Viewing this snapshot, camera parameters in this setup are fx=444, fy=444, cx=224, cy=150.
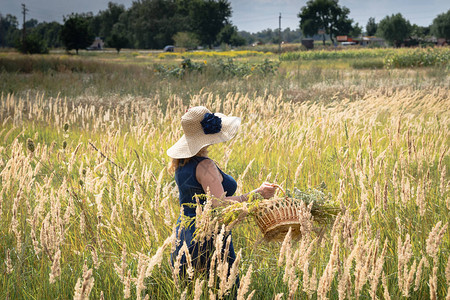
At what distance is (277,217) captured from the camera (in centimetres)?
195

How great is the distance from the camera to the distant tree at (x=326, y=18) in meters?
106

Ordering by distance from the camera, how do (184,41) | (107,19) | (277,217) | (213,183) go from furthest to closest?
(107,19) < (184,41) < (213,183) < (277,217)

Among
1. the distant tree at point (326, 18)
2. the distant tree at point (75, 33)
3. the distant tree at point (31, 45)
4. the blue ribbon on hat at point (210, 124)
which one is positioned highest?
the distant tree at point (326, 18)

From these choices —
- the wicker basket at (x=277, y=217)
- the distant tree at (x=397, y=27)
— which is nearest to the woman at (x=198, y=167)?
the wicker basket at (x=277, y=217)

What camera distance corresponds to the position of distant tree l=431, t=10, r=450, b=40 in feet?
294

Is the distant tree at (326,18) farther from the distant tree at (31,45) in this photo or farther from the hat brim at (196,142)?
the hat brim at (196,142)

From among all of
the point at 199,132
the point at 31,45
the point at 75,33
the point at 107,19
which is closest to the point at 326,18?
the point at 107,19

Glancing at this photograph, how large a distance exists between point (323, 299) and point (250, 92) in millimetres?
9284

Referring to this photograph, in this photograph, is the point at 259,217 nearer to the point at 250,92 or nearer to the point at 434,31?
the point at 250,92

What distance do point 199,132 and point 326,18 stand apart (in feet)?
371

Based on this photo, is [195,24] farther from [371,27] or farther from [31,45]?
[371,27]

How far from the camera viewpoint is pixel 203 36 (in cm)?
9144

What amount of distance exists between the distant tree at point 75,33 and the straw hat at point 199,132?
61716 mm

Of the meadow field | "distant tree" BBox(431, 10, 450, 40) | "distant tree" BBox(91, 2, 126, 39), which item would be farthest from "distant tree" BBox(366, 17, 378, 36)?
the meadow field
